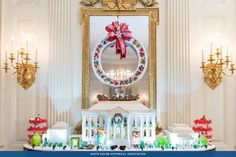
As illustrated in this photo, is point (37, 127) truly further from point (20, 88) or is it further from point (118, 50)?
point (118, 50)

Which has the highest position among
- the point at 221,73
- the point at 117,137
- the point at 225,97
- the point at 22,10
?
the point at 22,10

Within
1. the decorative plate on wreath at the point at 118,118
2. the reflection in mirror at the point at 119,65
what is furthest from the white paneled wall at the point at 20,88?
the decorative plate on wreath at the point at 118,118

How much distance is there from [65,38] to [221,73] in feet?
9.00

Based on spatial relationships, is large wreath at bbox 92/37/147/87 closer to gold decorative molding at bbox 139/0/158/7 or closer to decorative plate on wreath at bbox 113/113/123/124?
gold decorative molding at bbox 139/0/158/7

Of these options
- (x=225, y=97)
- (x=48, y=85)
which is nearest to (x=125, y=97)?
(x=48, y=85)

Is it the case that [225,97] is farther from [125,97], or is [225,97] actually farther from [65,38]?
[65,38]

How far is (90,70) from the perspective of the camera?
237 inches

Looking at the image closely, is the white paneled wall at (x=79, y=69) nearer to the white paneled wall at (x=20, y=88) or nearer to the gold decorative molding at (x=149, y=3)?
the white paneled wall at (x=20, y=88)

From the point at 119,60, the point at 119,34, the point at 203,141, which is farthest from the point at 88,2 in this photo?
the point at 203,141

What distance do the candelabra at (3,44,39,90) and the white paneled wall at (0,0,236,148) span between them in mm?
143

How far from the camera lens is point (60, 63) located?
6008 mm

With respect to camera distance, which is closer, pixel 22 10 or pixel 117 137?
pixel 117 137

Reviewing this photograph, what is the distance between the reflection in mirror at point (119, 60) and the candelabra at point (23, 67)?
1.01m

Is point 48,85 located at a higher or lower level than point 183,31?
lower
